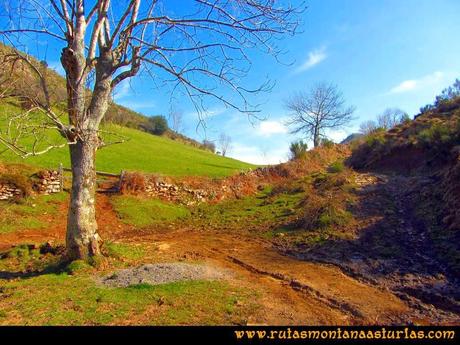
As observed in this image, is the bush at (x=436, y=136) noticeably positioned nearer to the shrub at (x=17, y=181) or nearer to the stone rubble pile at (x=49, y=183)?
the stone rubble pile at (x=49, y=183)

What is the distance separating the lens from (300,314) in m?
5.15

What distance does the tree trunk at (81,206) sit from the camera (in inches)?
276

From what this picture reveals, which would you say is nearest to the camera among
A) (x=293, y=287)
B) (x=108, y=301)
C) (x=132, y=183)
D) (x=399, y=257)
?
(x=108, y=301)

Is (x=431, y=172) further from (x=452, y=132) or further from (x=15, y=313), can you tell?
(x=15, y=313)

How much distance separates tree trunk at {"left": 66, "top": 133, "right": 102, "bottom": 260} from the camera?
7020 mm

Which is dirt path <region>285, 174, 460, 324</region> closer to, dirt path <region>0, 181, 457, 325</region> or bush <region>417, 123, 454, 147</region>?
dirt path <region>0, 181, 457, 325</region>

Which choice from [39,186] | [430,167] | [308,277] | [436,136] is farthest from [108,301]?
[436,136]

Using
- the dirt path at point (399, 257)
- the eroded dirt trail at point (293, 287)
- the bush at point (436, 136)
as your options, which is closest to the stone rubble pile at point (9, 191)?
the eroded dirt trail at point (293, 287)

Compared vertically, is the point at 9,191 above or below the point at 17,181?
below

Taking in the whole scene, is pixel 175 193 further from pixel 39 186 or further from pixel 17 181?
pixel 17 181

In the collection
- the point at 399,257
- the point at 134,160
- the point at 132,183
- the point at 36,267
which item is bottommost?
the point at 36,267

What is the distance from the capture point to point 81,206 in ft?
23.0

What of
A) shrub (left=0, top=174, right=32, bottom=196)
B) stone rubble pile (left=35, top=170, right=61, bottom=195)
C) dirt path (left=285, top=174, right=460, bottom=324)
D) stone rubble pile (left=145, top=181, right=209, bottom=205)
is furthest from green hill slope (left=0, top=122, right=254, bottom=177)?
dirt path (left=285, top=174, right=460, bottom=324)
